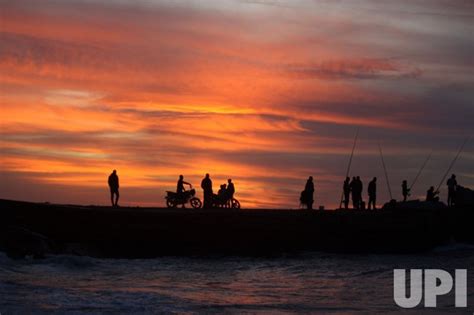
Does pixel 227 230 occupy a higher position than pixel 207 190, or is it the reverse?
pixel 207 190

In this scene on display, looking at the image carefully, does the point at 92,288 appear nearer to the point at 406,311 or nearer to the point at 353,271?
the point at 406,311

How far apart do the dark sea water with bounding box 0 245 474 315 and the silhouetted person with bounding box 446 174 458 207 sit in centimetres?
637

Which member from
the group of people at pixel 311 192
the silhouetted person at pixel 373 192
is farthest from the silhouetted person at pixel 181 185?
the silhouetted person at pixel 373 192

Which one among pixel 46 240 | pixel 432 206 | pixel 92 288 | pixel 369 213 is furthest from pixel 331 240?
pixel 92 288

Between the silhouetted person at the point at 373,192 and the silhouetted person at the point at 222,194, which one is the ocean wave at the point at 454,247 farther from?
the silhouetted person at the point at 222,194

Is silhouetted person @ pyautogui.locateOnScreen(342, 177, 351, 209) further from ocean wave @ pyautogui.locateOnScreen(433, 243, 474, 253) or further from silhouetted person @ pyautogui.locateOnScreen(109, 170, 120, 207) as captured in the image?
silhouetted person @ pyautogui.locateOnScreen(109, 170, 120, 207)

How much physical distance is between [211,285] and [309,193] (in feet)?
55.7

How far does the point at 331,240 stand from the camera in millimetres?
40094

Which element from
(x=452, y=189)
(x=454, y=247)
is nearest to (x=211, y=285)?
(x=454, y=247)

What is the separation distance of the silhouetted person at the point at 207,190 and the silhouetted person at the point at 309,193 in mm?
4550

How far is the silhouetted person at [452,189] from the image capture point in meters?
42.4

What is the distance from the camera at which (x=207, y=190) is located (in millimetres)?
41250

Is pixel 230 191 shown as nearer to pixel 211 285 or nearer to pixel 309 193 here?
pixel 309 193

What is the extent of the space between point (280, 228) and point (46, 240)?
11.1 meters
